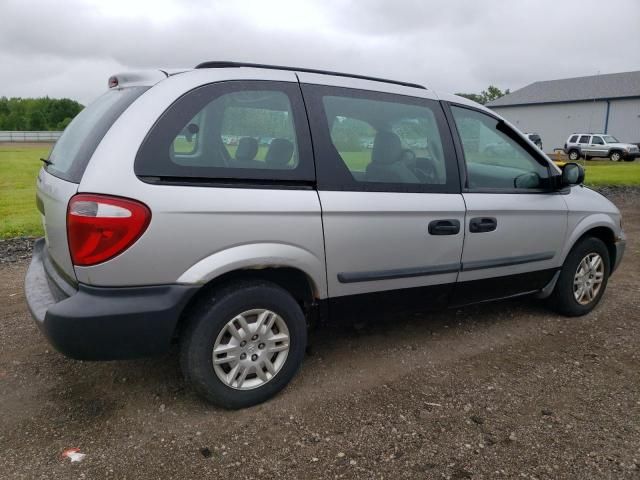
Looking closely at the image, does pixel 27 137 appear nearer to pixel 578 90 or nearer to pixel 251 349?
pixel 578 90

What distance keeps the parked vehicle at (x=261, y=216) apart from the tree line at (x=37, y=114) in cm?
8101

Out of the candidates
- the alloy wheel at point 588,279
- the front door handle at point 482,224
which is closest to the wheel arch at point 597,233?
the alloy wheel at point 588,279

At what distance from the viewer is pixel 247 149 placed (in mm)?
2867

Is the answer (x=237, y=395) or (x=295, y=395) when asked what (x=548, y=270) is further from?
(x=237, y=395)

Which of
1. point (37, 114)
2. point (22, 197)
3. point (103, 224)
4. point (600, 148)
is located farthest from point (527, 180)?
point (37, 114)

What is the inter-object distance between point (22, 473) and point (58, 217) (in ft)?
3.90

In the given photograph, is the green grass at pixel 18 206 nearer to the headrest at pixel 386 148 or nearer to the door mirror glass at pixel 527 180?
the headrest at pixel 386 148

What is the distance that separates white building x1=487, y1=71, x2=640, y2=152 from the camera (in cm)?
4097

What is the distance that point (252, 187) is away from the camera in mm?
2730

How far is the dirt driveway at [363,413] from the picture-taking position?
2.49 metres

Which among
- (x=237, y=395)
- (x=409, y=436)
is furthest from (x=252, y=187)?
(x=409, y=436)

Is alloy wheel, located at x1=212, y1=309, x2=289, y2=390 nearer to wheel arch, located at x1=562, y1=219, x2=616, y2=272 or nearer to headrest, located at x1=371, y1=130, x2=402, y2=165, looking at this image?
headrest, located at x1=371, y1=130, x2=402, y2=165

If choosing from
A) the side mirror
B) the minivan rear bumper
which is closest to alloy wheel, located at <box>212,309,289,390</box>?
the minivan rear bumper

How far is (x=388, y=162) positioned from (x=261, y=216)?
1013 mm
